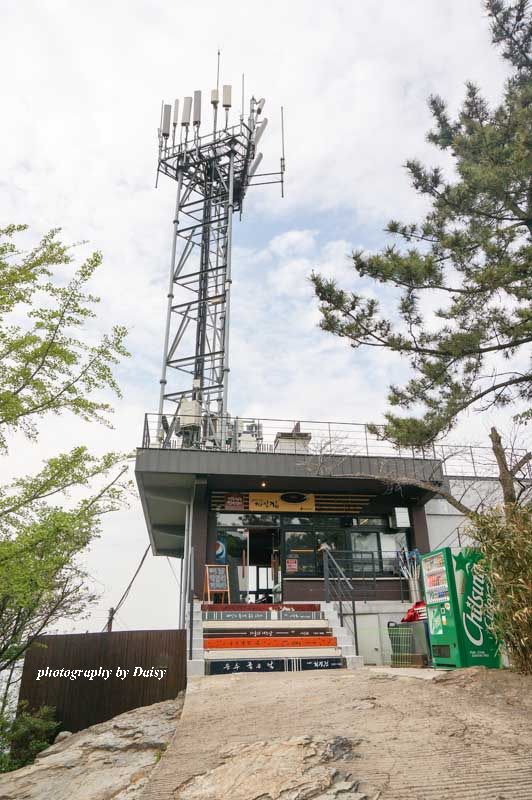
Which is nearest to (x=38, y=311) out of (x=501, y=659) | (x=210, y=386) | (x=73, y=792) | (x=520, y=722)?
(x=73, y=792)

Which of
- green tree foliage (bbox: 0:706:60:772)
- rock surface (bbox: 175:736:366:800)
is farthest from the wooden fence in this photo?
rock surface (bbox: 175:736:366:800)

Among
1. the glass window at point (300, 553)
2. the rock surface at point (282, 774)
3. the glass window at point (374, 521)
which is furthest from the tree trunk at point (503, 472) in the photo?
the glass window at point (300, 553)

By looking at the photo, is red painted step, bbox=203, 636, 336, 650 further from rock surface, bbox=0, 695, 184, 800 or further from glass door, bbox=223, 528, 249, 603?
glass door, bbox=223, 528, 249, 603

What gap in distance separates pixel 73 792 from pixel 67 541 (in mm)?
3648

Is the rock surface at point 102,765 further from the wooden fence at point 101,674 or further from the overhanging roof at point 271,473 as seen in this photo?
the overhanging roof at point 271,473

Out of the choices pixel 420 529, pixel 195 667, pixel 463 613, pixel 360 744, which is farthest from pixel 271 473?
pixel 360 744

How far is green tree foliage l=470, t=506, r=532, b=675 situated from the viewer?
5281 mm

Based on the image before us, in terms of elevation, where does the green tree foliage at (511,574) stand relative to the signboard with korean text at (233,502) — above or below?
below

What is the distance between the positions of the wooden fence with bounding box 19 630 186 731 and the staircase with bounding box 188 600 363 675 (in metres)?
0.74

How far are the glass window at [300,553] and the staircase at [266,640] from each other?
2.76 meters

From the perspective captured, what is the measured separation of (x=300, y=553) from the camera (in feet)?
47.4

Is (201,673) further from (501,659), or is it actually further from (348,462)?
(348,462)

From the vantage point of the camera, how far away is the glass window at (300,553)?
1424 cm

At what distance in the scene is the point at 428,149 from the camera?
1127 centimetres
